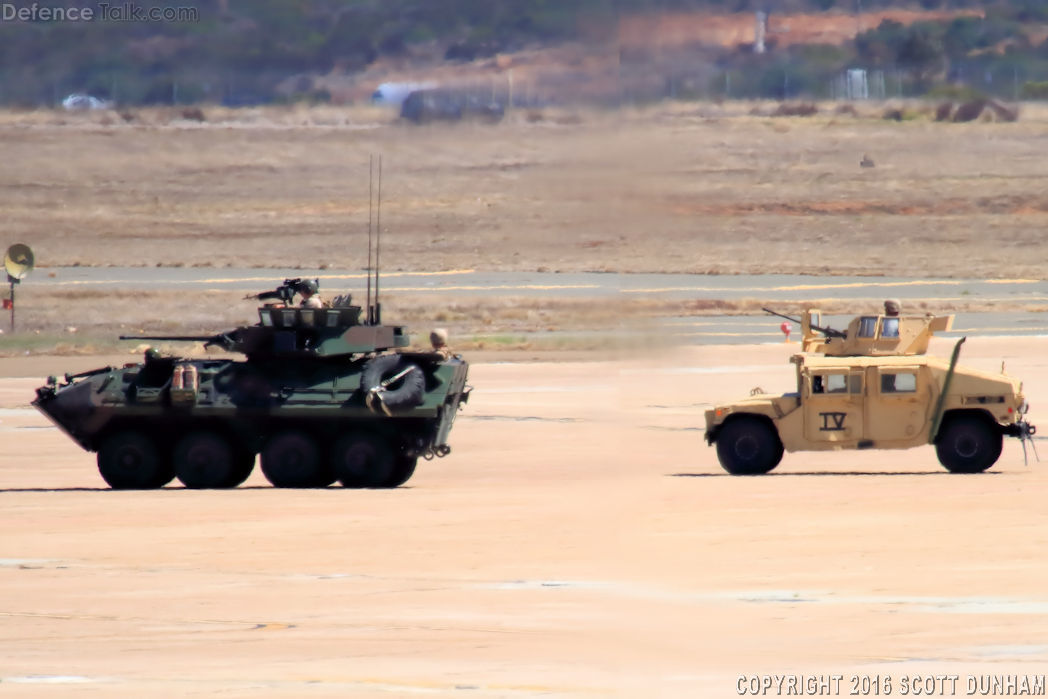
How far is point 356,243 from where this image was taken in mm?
65500

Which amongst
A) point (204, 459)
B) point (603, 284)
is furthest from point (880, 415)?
point (603, 284)

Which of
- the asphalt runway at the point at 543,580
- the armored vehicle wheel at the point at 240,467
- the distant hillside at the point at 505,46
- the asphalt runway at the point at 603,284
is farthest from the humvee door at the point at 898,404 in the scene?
the asphalt runway at the point at 603,284

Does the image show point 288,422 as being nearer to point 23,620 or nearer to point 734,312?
point 23,620

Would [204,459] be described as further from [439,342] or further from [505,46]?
[505,46]

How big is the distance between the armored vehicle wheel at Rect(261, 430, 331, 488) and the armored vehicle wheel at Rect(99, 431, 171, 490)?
136cm

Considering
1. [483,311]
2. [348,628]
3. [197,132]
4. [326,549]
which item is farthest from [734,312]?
[348,628]

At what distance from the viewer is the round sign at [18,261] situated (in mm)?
51344

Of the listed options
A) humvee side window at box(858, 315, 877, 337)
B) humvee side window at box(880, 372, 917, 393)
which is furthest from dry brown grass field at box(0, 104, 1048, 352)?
humvee side window at box(880, 372, 917, 393)

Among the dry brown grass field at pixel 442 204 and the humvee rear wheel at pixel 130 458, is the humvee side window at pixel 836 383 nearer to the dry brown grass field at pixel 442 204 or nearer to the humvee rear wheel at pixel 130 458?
the humvee rear wheel at pixel 130 458

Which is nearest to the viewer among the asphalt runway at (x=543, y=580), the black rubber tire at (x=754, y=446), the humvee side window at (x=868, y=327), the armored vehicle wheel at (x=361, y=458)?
the asphalt runway at (x=543, y=580)

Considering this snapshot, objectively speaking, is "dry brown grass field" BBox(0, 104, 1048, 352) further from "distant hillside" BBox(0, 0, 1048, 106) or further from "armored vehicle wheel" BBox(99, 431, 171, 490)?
"armored vehicle wheel" BBox(99, 431, 171, 490)

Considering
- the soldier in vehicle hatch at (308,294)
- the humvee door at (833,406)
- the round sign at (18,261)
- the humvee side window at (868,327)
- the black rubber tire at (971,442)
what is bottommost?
the black rubber tire at (971,442)

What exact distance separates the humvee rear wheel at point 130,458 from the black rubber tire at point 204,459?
332mm

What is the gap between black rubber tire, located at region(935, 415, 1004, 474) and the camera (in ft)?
76.4
